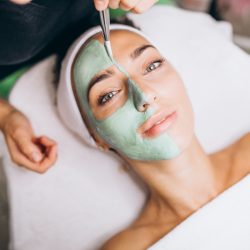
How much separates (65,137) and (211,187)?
56 cm

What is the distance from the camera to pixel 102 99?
1.19 meters

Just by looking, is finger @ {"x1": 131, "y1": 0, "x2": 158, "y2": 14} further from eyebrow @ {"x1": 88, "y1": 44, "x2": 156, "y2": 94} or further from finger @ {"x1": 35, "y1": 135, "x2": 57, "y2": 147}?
finger @ {"x1": 35, "y1": 135, "x2": 57, "y2": 147}

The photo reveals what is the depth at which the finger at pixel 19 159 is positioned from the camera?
133 centimetres

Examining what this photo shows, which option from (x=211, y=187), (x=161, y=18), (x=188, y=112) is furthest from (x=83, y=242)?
(x=161, y=18)

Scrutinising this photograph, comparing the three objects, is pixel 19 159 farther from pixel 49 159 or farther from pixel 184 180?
pixel 184 180

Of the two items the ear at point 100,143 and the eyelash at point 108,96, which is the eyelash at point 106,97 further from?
the ear at point 100,143

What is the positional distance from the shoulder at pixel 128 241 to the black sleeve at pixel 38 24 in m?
0.67

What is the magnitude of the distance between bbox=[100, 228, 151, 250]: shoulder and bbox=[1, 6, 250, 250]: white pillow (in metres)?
0.09

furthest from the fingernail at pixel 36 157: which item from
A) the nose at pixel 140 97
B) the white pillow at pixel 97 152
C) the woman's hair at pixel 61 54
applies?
the nose at pixel 140 97

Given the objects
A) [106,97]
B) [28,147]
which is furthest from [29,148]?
[106,97]

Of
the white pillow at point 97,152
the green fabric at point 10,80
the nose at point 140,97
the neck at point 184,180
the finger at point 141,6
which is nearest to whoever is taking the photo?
the finger at point 141,6

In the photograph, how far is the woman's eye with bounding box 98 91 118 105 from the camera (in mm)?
1178

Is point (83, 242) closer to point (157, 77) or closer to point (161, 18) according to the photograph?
point (157, 77)

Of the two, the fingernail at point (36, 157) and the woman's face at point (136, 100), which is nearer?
the woman's face at point (136, 100)
